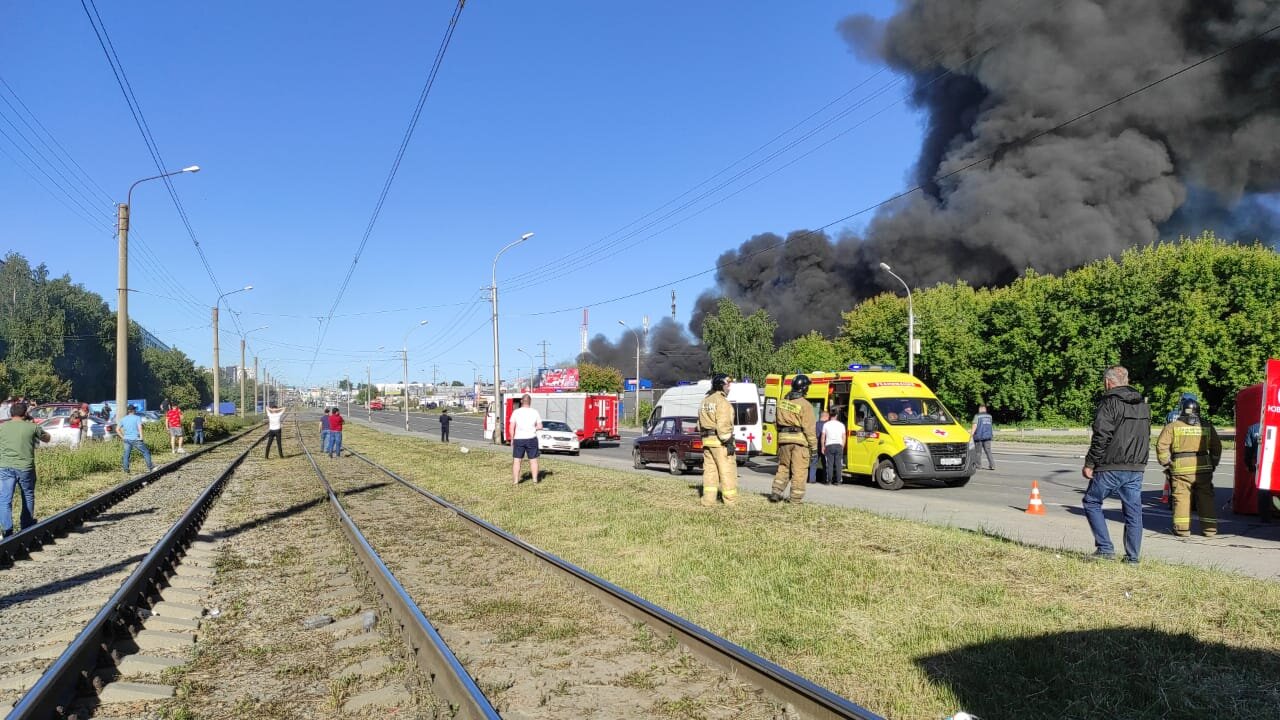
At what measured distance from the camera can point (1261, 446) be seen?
948cm

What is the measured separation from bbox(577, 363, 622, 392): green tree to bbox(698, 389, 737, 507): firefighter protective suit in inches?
3049

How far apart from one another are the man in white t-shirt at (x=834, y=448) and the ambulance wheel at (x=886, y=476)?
2.49 ft

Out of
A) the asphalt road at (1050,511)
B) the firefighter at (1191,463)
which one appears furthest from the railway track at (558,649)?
the firefighter at (1191,463)

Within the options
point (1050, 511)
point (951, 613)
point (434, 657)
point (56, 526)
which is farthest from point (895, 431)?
point (56, 526)

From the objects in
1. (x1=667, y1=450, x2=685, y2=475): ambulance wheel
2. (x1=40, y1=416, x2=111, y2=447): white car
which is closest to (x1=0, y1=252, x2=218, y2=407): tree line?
(x1=40, y1=416, x2=111, y2=447): white car

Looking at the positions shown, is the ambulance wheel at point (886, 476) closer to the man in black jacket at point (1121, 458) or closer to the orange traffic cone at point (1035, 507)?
the orange traffic cone at point (1035, 507)

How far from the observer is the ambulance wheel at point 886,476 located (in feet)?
55.3

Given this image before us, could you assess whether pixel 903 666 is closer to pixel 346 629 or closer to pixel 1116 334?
pixel 346 629

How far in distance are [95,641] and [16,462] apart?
634 centimetres

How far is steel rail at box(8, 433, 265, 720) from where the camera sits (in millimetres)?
4375

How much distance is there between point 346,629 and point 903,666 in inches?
156

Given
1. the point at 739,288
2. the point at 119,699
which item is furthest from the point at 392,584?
the point at 739,288

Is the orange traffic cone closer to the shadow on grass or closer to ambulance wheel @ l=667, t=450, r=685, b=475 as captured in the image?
the shadow on grass

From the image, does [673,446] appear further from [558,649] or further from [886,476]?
[558,649]
